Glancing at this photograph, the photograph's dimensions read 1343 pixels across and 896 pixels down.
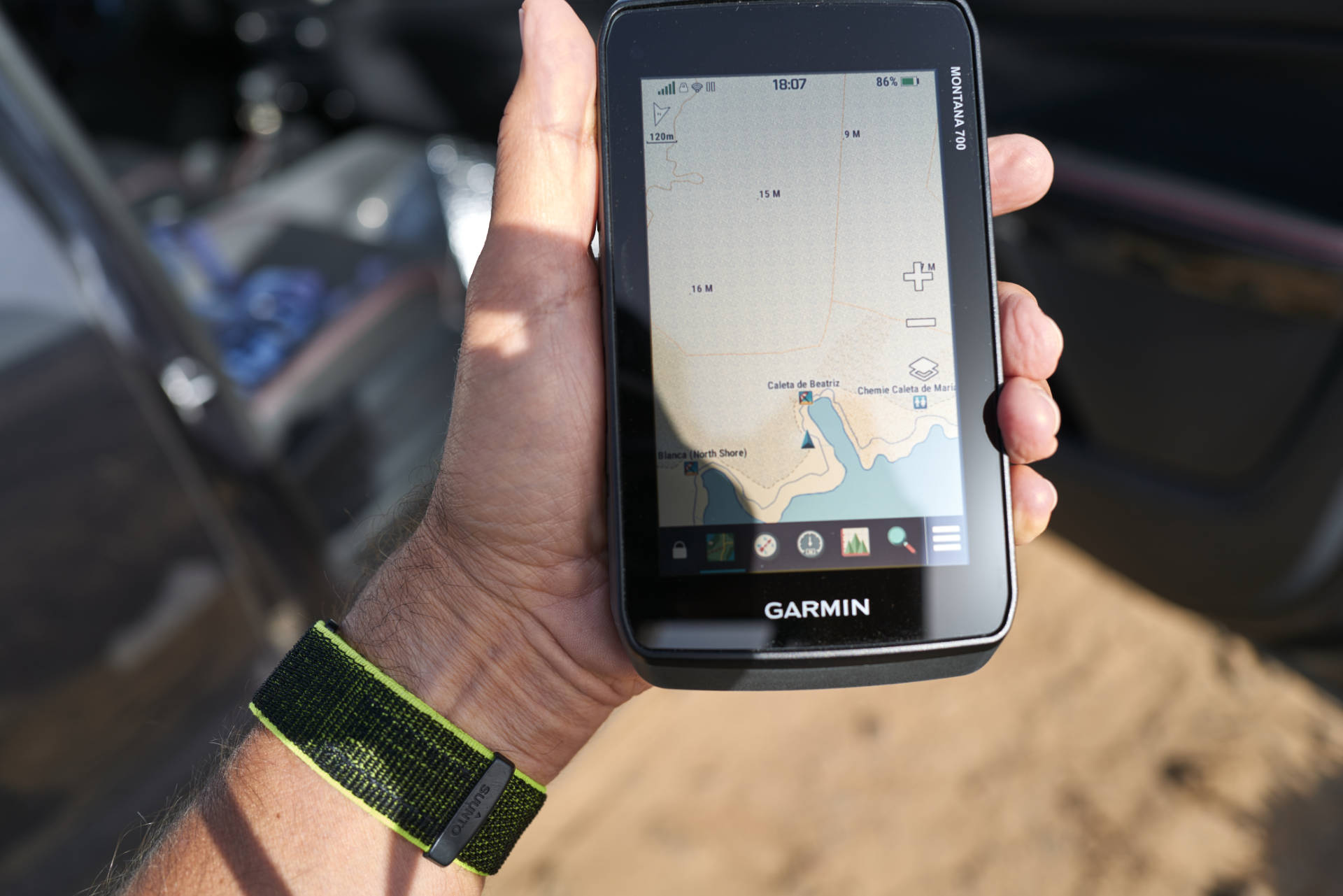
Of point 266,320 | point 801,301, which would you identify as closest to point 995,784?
point 801,301

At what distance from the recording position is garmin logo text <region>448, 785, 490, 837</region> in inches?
50.5

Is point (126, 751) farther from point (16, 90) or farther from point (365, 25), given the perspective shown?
point (365, 25)

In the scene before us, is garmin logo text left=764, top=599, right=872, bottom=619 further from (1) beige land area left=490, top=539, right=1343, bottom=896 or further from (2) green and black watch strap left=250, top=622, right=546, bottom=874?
(1) beige land area left=490, top=539, right=1343, bottom=896

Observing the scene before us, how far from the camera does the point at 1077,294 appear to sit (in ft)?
7.22

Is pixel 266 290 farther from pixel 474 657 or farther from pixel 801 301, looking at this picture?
pixel 801 301

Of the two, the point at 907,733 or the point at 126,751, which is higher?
the point at 126,751

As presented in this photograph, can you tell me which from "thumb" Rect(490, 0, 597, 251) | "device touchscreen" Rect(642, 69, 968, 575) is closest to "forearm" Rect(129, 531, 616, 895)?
"device touchscreen" Rect(642, 69, 968, 575)

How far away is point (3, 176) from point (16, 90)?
16 centimetres

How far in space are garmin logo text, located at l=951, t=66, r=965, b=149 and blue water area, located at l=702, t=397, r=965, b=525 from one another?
43 centimetres

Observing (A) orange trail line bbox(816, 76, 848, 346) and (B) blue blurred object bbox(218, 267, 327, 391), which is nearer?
(A) orange trail line bbox(816, 76, 848, 346)

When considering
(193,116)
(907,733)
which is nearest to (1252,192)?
(907,733)

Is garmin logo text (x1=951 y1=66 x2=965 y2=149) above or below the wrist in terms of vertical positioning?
above

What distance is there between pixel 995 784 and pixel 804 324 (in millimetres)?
1787

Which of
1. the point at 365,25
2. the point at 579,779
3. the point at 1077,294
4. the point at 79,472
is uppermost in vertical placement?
the point at 365,25
